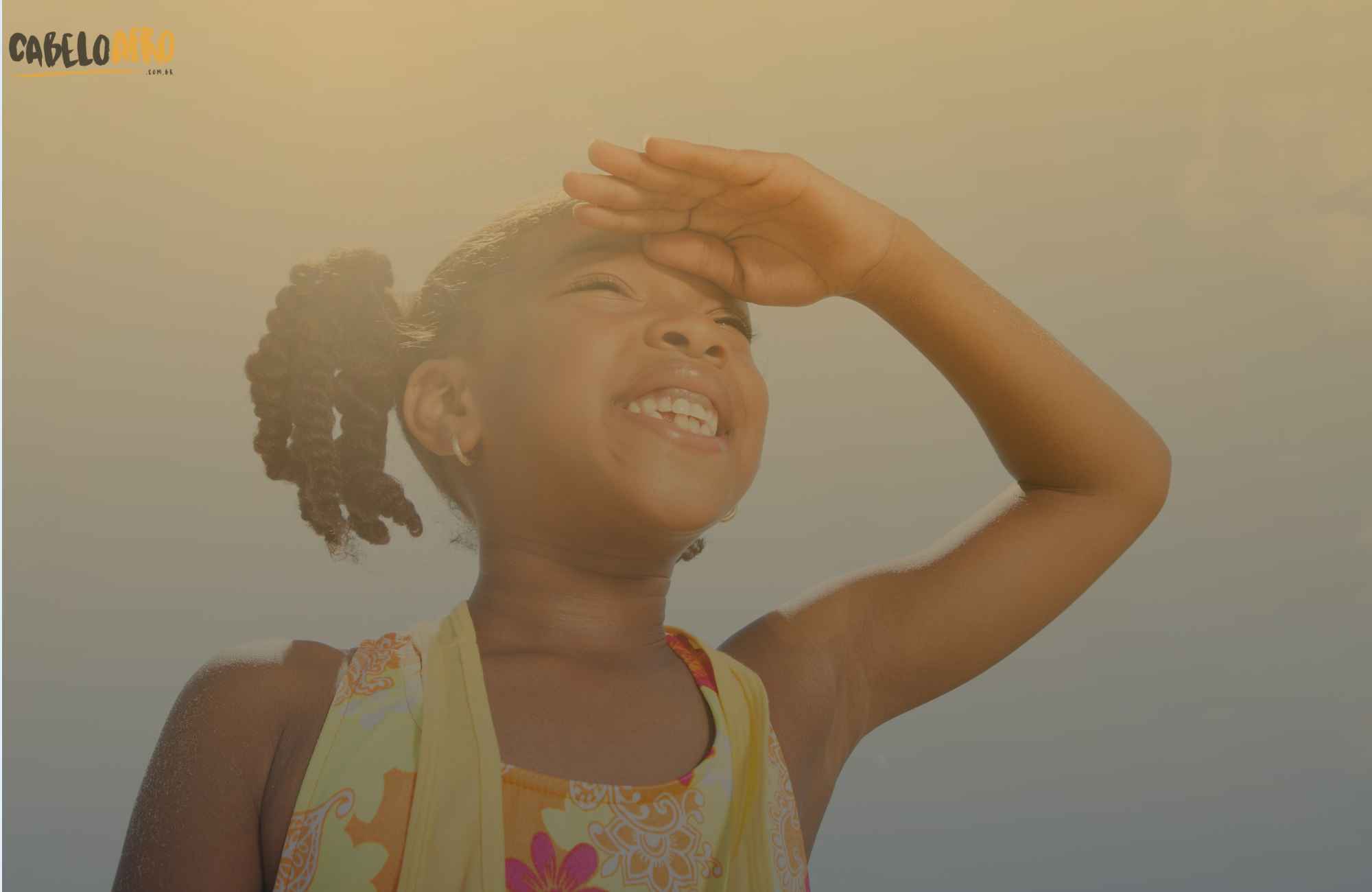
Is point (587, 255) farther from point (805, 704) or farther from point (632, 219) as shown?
point (805, 704)

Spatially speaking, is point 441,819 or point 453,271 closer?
point 441,819

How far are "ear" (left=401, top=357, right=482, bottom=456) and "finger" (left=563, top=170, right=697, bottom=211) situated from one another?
23 cm

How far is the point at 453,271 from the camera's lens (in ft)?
3.92

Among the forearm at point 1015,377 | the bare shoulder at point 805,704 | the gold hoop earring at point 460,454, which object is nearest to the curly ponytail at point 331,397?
the gold hoop earring at point 460,454

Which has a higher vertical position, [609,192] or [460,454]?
[609,192]

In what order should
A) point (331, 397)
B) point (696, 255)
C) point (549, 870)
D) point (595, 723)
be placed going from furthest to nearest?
1. point (331, 397)
2. point (696, 255)
3. point (595, 723)
4. point (549, 870)

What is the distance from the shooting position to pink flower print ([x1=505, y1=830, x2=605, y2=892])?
84 cm

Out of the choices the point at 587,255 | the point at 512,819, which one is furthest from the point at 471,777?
the point at 587,255

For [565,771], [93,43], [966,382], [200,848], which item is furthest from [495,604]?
[93,43]

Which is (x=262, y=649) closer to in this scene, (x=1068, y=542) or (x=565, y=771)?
(x=565, y=771)

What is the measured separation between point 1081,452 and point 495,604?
1.85 feet

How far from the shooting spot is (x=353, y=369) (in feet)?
3.96

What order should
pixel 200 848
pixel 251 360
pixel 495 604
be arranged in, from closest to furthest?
pixel 200 848 → pixel 495 604 → pixel 251 360

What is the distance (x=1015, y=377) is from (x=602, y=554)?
16.4 inches
